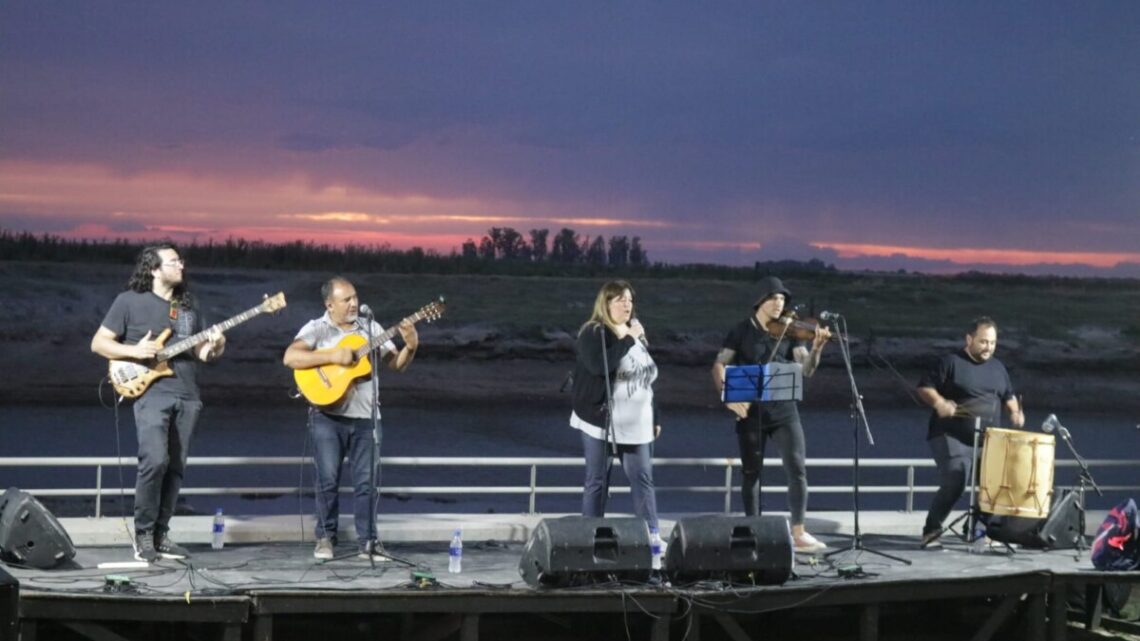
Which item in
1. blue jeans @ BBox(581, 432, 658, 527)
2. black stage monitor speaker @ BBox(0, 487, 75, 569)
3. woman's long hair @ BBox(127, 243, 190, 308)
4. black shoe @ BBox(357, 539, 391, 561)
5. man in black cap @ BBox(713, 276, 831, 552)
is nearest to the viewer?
black stage monitor speaker @ BBox(0, 487, 75, 569)

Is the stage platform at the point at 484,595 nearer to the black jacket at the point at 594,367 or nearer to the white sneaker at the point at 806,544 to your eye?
the white sneaker at the point at 806,544

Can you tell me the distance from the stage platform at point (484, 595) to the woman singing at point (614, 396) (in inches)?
30.8

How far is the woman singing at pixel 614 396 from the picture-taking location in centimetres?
900

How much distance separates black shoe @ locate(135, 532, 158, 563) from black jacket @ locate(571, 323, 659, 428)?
257 cm

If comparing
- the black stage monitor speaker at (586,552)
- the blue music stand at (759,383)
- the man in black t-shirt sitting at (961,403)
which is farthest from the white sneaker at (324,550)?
the man in black t-shirt sitting at (961,403)

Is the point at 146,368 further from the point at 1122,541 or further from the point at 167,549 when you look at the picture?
the point at 1122,541

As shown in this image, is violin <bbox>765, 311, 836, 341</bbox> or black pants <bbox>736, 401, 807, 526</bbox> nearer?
violin <bbox>765, 311, 836, 341</bbox>

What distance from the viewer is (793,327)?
9.53 m

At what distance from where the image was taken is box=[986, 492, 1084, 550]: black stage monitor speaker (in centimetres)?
1003

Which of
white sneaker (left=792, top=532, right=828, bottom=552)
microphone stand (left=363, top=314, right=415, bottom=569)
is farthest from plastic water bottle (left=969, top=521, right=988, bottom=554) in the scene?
microphone stand (left=363, top=314, right=415, bottom=569)

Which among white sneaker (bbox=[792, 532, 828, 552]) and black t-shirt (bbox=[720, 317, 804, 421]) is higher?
black t-shirt (bbox=[720, 317, 804, 421])

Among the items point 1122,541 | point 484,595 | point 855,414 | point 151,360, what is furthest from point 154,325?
point 1122,541

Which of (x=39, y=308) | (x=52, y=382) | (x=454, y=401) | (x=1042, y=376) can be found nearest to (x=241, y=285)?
(x=39, y=308)

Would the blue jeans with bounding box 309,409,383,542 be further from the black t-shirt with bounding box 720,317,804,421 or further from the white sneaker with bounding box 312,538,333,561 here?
the black t-shirt with bounding box 720,317,804,421
